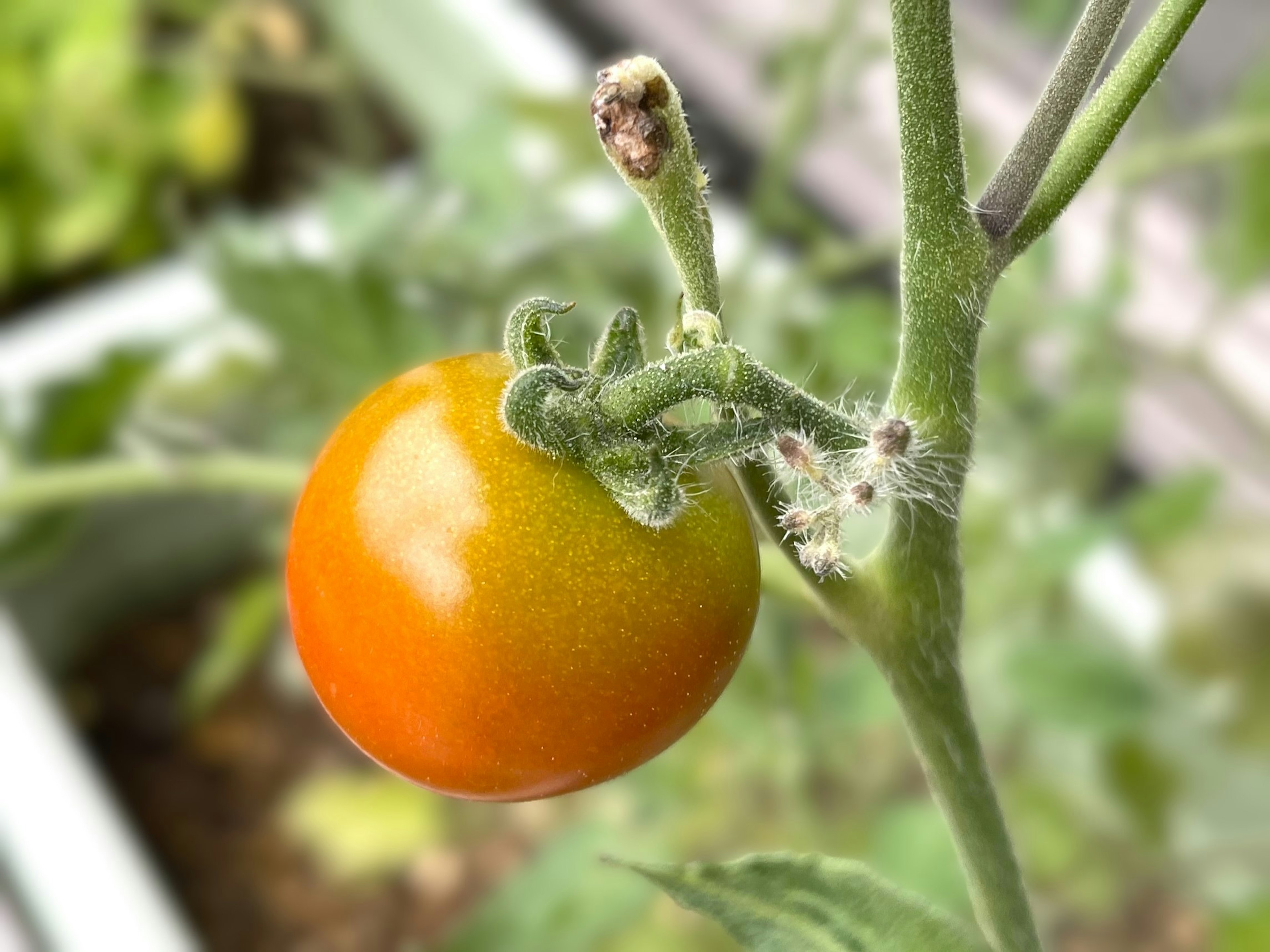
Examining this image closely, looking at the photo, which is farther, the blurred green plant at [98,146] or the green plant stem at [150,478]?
the blurred green plant at [98,146]

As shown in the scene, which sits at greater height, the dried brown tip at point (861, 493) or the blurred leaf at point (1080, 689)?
the dried brown tip at point (861, 493)

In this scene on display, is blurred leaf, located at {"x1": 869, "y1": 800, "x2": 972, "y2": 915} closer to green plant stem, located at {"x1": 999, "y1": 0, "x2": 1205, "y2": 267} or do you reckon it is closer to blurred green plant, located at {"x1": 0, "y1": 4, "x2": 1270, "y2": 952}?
blurred green plant, located at {"x1": 0, "y1": 4, "x2": 1270, "y2": 952}

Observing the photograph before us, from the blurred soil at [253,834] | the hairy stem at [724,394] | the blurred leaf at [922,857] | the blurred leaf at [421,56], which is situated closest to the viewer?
the hairy stem at [724,394]

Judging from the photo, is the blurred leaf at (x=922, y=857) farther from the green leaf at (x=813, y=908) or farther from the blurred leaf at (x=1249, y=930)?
the green leaf at (x=813, y=908)

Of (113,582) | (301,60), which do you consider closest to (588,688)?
(113,582)

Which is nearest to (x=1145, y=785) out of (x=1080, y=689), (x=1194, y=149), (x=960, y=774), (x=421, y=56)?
(x=1080, y=689)

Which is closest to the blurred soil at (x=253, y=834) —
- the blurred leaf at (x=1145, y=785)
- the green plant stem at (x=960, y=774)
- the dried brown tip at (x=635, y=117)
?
the blurred leaf at (x=1145, y=785)
